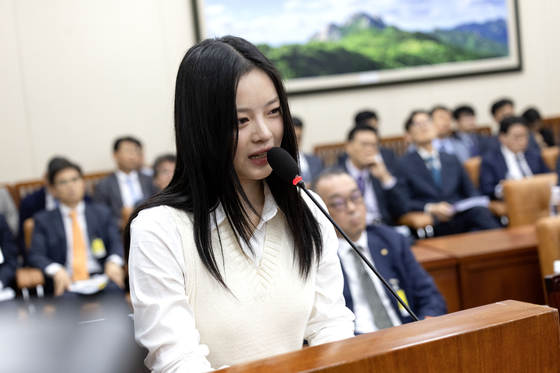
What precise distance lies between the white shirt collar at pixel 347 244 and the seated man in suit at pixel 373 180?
1.73m

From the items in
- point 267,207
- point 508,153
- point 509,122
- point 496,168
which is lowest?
point 496,168

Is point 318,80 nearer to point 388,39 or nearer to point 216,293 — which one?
point 388,39

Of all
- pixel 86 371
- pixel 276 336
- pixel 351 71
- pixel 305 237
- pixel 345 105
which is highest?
pixel 351 71

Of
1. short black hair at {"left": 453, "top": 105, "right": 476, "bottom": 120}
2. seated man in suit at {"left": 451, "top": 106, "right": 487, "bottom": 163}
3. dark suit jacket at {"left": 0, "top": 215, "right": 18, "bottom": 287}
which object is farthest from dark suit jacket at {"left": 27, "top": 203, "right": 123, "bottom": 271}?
short black hair at {"left": 453, "top": 105, "right": 476, "bottom": 120}

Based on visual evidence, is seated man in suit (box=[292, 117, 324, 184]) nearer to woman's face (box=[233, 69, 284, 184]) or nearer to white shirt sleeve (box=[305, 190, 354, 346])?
white shirt sleeve (box=[305, 190, 354, 346])

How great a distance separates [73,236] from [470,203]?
2819 millimetres

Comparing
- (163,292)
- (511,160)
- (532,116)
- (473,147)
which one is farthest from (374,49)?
(163,292)

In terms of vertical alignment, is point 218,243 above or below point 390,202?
above

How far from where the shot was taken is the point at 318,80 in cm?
581

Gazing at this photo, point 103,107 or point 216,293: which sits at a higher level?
point 103,107

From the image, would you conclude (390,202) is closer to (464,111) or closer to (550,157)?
(550,157)

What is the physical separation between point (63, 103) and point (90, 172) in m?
0.71

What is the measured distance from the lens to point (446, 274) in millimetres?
2426

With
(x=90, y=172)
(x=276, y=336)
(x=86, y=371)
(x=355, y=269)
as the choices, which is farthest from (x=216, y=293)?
(x=90, y=172)
